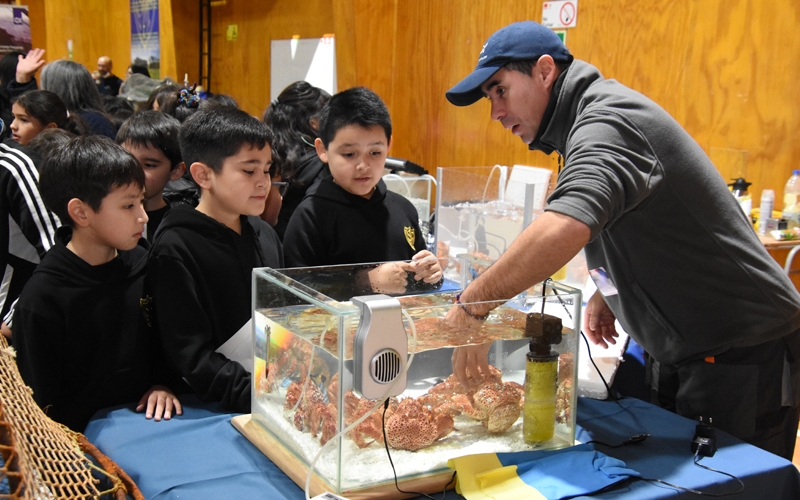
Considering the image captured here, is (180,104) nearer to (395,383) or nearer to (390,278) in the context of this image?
(390,278)

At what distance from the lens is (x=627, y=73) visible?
4.35 metres

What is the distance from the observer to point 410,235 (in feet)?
7.73

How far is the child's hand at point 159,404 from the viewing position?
148cm

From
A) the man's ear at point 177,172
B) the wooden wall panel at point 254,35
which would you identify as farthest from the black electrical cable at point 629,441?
the wooden wall panel at point 254,35

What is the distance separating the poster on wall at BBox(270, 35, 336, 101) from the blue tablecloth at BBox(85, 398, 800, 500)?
5420mm

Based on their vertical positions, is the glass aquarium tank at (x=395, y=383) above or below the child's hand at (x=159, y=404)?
above

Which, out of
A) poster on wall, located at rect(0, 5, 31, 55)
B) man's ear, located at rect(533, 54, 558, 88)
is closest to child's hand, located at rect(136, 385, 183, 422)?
man's ear, located at rect(533, 54, 558, 88)

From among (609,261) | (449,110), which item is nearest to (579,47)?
(449,110)

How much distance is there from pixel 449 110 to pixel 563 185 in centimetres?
464

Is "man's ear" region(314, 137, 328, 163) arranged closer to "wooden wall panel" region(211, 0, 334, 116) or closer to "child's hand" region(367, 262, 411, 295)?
"child's hand" region(367, 262, 411, 295)

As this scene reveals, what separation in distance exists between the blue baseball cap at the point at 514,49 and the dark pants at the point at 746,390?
2.62 ft

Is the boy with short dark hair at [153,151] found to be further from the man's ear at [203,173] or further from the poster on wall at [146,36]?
the poster on wall at [146,36]

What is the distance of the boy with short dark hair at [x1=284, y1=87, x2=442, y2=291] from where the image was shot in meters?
2.18

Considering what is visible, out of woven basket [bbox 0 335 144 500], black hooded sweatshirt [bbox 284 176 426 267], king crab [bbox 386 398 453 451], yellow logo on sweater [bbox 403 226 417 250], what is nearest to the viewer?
woven basket [bbox 0 335 144 500]
